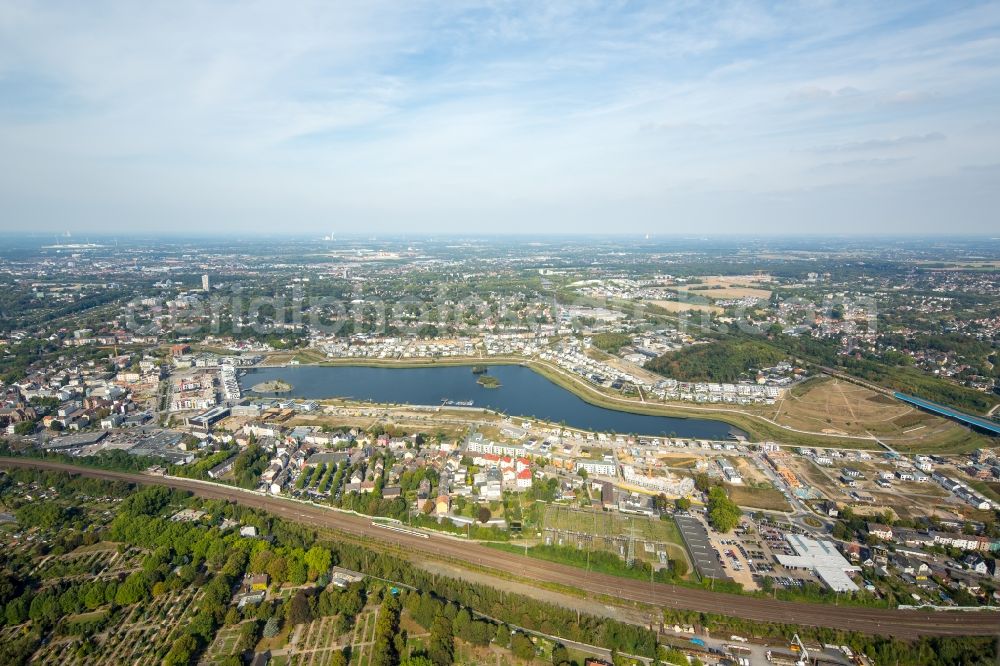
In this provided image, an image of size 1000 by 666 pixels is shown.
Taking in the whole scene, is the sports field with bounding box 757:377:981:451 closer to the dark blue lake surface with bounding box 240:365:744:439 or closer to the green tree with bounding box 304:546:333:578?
the dark blue lake surface with bounding box 240:365:744:439

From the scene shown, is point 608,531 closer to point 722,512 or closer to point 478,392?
point 722,512

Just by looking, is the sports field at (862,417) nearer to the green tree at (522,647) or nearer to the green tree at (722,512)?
the green tree at (722,512)

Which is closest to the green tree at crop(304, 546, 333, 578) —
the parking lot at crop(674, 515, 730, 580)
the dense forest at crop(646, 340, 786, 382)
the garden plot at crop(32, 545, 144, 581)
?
the garden plot at crop(32, 545, 144, 581)

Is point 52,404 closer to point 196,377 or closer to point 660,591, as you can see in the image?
point 196,377

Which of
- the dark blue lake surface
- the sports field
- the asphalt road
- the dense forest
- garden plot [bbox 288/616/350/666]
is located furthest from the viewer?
the dense forest

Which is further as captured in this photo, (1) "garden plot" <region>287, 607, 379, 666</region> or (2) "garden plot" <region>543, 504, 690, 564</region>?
(2) "garden plot" <region>543, 504, 690, 564</region>

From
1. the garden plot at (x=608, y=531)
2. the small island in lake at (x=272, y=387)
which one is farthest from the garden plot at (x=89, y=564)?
the small island in lake at (x=272, y=387)

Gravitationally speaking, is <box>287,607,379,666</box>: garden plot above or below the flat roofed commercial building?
below
